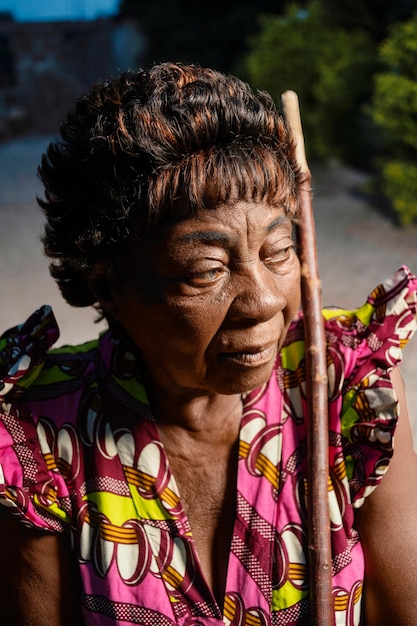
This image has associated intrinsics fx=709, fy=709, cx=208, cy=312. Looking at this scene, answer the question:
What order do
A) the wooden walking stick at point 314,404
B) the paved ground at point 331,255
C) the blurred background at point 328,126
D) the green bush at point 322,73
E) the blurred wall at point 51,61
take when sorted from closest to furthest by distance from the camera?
1. the wooden walking stick at point 314,404
2. the paved ground at point 331,255
3. the blurred background at point 328,126
4. the green bush at point 322,73
5. the blurred wall at point 51,61

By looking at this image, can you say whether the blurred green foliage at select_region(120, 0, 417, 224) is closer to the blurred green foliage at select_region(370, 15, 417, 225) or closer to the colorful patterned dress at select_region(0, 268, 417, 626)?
the blurred green foliage at select_region(370, 15, 417, 225)

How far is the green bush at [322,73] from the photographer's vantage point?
33.0 feet

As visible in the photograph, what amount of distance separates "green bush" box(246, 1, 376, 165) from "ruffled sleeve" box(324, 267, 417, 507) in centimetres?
902

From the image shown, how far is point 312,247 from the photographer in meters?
1.73

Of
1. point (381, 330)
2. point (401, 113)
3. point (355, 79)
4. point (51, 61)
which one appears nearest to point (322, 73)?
point (355, 79)

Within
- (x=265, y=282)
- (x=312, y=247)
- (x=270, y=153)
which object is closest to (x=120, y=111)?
(x=270, y=153)

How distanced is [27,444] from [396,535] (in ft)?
2.84

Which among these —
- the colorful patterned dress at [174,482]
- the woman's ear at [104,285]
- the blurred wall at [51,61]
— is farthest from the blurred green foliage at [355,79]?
the blurred wall at [51,61]

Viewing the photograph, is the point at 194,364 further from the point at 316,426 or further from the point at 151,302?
the point at 316,426

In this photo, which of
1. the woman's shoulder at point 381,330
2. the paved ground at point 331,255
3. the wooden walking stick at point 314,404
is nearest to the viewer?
the wooden walking stick at point 314,404

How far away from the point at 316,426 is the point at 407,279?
1.33 ft

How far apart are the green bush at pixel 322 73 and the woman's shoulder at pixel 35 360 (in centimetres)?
911

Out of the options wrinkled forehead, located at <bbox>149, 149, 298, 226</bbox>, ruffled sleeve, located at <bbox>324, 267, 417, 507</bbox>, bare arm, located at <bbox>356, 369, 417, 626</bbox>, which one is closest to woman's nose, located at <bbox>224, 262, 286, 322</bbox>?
wrinkled forehead, located at <bbox>149, 149, 298, 226</bbox>

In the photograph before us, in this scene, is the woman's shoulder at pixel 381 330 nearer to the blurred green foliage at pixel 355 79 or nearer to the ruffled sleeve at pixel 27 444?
the ruffled sleeve at pixel 27 444
